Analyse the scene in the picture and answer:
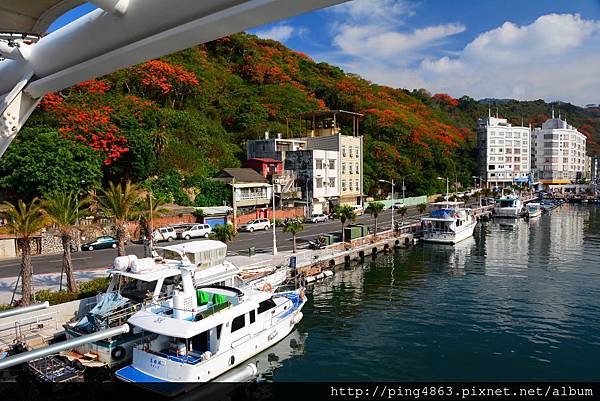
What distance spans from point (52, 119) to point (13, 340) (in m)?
34.5

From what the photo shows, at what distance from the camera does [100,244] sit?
1663 inches

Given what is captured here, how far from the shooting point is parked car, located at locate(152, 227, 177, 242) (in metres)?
45.3

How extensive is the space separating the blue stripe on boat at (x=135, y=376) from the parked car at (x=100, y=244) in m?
25.0

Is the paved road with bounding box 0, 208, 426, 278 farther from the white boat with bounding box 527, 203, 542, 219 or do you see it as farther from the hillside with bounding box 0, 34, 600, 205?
the white boat with bounding box 527, 203, 542, 219

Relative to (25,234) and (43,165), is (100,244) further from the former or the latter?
(25,234)

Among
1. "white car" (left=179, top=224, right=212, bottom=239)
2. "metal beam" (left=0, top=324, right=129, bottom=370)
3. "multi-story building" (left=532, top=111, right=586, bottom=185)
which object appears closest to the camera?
"metal beam" (left=0, top=324, right=129, bottom=370)

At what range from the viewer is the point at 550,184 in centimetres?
15288

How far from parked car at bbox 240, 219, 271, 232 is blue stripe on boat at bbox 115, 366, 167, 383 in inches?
1344

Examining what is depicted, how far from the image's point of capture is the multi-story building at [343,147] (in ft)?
241

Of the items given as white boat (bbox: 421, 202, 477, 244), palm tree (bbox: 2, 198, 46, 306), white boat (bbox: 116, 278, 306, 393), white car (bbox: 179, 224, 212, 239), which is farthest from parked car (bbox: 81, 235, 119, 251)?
white boat (bbox: 421, 202, 477, 244)

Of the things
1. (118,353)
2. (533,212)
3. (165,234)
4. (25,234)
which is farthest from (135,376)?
(533,212)

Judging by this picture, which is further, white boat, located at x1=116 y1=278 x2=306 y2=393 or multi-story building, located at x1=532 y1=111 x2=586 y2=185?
multi-story building, located at x1=532 y1=111 x2=586 y2=185

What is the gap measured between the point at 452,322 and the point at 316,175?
43.3m

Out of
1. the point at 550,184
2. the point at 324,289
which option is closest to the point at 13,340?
the point at 324,289
